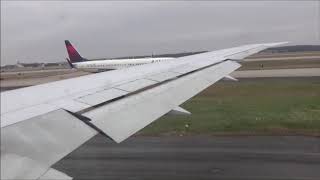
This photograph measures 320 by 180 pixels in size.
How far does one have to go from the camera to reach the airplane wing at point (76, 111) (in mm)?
3004

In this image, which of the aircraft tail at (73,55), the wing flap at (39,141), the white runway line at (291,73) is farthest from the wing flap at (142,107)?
the aircraft tail at (73,55)

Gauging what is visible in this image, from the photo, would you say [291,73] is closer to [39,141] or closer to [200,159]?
[200,159]

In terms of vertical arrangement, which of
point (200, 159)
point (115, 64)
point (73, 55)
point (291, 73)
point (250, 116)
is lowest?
point (291, 73)

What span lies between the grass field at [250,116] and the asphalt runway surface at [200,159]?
3.55 ft

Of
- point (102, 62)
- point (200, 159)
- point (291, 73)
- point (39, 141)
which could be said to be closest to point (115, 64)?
point (102, 62)

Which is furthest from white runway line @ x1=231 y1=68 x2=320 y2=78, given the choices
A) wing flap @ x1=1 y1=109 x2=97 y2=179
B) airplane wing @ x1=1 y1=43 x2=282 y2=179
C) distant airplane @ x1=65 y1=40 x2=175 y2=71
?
wing flap @ x1=1 y1=109 x2=97 y2=179

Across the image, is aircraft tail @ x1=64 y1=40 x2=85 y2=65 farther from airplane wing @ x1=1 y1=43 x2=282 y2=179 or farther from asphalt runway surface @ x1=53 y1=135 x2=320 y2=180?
airplane wing @ x1=1 y1=43 x2=282 y2=179

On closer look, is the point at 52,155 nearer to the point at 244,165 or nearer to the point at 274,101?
the point at 244,165

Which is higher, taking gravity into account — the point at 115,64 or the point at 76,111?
the point at 76,111

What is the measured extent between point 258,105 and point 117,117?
1321 centimetres

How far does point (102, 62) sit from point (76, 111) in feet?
150

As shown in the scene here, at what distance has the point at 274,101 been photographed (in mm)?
17969

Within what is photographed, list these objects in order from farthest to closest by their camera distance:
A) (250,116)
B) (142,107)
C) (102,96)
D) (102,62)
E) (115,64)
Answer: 1. (102,62)
2. (115,64)
3. (250,116)
4. (142,107)
5. (102,96)

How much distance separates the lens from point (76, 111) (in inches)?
164
